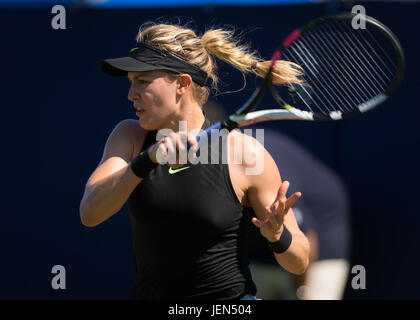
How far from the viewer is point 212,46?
243 centimetres

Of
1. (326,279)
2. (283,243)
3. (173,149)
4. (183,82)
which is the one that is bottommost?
(326,279)

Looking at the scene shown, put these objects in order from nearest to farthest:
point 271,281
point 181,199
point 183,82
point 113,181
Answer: point 113,181
point 181,199
point 183,82
point 271,281

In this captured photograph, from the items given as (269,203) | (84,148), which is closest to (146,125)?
(269,203)

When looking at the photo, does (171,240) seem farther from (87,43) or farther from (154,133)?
(87,43)

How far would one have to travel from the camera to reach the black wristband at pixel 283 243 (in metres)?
2.21

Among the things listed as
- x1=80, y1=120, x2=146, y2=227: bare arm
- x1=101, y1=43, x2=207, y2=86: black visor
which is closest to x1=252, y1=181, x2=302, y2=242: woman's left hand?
x1=80, y1=120, x2=146, y2=227: bare arm

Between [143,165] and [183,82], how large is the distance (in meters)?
0.44

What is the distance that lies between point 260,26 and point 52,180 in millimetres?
1535

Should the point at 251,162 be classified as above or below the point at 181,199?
above

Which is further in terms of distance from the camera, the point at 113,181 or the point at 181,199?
the point at 181,199

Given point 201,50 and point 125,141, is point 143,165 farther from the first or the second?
point 201,50

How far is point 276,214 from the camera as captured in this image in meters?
2.13

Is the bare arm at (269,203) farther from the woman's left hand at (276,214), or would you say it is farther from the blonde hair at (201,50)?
the blonde hair at (201,50)
